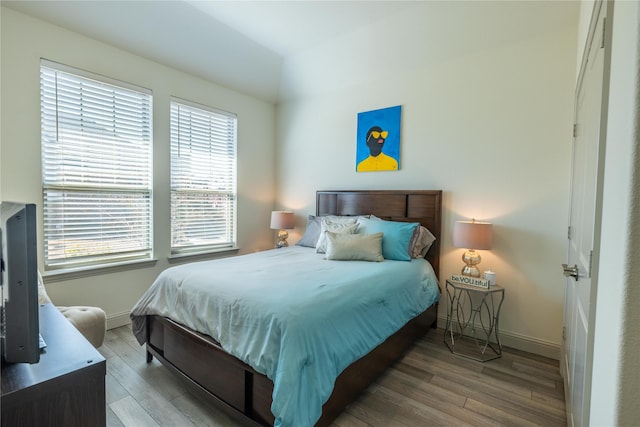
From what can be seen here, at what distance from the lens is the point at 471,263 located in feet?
8.88

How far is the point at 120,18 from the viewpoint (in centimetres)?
261

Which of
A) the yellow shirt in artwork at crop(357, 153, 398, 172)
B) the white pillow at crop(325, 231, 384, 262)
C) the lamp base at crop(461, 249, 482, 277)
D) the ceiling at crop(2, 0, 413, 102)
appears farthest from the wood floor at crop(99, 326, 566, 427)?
the ceiling at crop(2, 0, 413, 102)

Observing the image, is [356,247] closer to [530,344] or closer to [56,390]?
[530,344]

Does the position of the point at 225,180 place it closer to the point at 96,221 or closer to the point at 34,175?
the point at 96,221

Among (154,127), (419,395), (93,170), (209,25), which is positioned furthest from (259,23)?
(419,395)

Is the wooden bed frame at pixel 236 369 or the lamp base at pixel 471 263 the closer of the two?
the wooden bed frame at pixel 236 369

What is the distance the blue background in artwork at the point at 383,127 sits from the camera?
10.9 feet

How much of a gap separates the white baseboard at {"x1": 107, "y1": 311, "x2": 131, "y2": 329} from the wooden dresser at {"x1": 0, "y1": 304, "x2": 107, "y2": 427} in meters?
2.23

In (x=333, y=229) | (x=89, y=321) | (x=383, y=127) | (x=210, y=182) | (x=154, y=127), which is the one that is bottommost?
(x=89, y=321)

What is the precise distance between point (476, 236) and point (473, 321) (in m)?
0.92

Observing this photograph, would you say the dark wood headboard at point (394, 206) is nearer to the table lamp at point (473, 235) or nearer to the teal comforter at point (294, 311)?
the table lamp at point (473, 235)

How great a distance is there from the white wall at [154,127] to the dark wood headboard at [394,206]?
1.14m

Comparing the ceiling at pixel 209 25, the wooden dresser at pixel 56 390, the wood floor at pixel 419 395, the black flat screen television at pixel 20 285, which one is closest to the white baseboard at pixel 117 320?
the wood floor at pixel 419 395

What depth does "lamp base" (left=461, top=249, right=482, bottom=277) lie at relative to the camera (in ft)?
8.86
